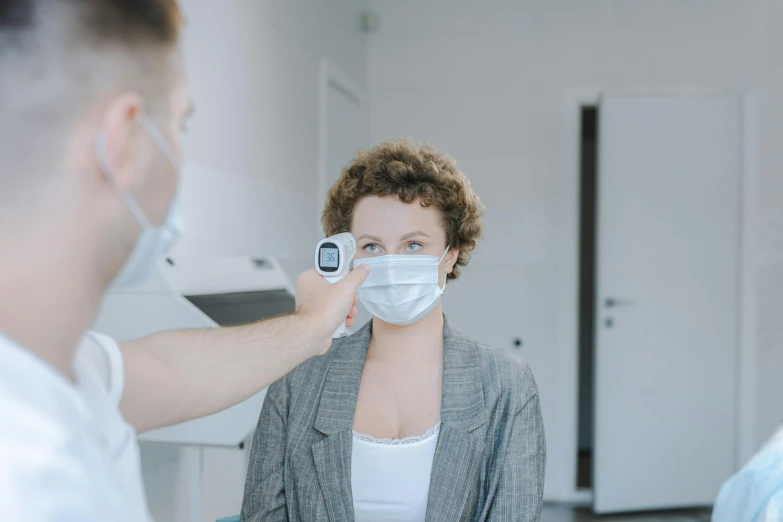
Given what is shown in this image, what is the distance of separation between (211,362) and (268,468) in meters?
0.48

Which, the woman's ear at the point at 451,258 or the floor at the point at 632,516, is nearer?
the woman's ear at the point at 451,258

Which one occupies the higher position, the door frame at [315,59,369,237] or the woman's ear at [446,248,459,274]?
the door frame at [315,59,369,237]

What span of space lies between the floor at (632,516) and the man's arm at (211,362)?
9.36 ft

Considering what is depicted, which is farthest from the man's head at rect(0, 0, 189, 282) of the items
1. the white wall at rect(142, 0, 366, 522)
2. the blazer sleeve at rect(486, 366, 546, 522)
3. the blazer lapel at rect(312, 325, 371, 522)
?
the white wall at rect(142, 0, 366, 522)

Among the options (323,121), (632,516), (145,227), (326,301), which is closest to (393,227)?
(326,301)

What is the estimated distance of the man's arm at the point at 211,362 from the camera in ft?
2.84

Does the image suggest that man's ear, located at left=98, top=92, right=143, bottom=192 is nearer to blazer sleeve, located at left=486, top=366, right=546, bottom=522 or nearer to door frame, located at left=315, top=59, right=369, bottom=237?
blazer sleeve, located at left=486, top=366, right=546, bottom=522

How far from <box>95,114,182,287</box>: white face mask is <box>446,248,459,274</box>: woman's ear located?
99cm

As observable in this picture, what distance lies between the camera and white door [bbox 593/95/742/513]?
3559mm

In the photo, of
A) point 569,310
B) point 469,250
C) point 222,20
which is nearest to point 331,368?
point 469,250

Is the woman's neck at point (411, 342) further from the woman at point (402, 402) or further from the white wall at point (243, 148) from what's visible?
the white wall at point (243, 148)

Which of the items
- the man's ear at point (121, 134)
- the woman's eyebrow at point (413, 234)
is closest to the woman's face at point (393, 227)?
the woman's eyebrow at point (413, 234)

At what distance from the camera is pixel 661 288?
3574 mm

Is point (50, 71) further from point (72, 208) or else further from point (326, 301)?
point (326, 301)
